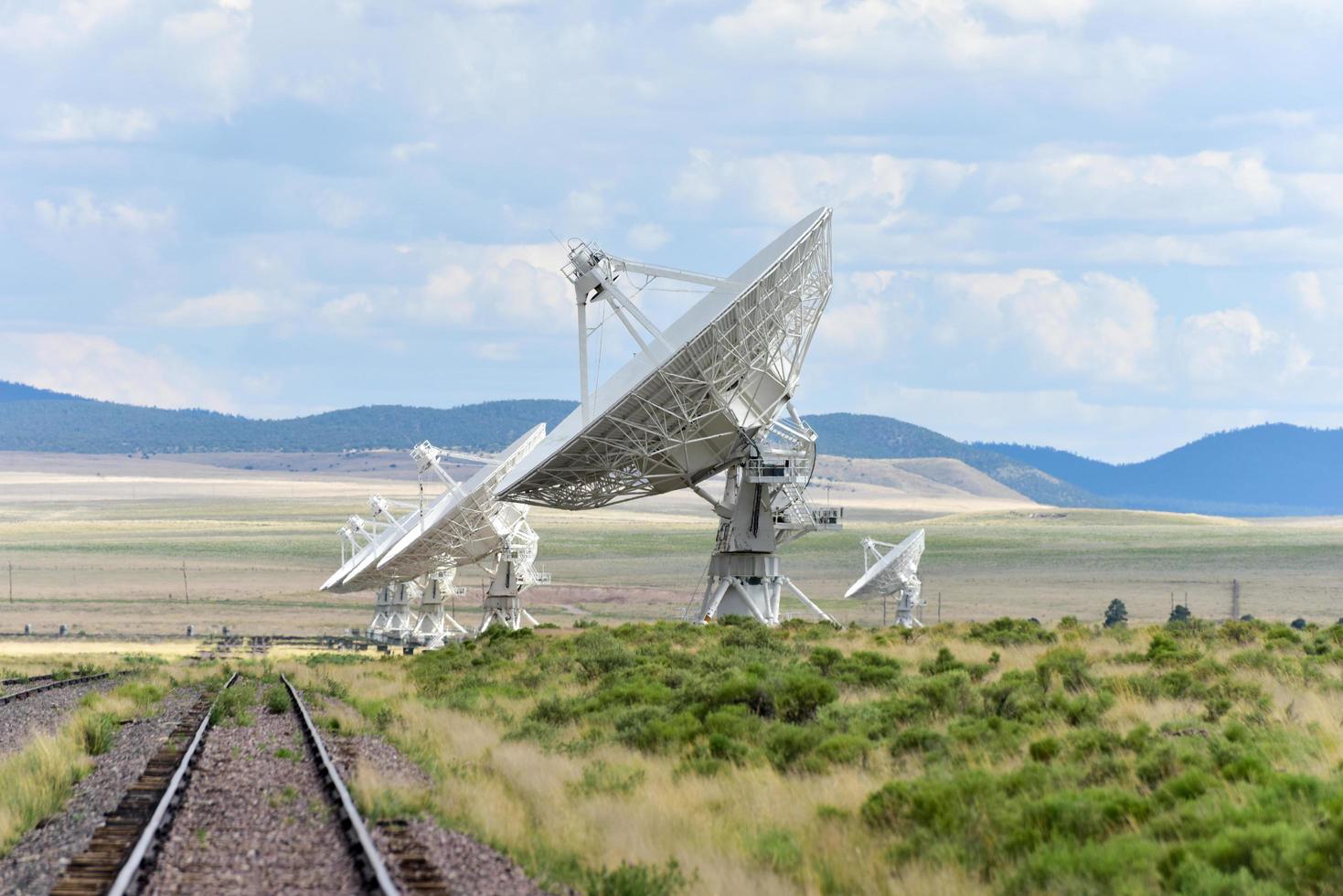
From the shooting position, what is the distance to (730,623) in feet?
124

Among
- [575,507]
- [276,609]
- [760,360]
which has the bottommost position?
[276,609]

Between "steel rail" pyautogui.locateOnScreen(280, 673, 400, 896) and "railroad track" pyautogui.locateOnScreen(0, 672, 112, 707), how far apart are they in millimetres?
13306

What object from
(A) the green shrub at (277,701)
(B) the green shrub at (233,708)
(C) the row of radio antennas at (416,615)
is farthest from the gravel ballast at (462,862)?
(C) the row of radio antennas at (416,615)

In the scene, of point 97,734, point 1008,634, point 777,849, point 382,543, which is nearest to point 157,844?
point 777,849

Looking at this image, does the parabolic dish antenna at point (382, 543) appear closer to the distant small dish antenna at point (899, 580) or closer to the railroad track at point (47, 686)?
the distant small dish antenna at point (899, 580)

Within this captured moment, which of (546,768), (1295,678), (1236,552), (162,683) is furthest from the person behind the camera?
(1236,552)

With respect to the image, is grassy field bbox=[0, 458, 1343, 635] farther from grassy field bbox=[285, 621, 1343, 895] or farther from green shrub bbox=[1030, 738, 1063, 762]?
green shrub bbox=[1030, 738, 1063, 762]

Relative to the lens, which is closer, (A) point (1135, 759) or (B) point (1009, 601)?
(A) point (1135, 759)

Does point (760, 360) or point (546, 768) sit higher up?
point (760, 360)

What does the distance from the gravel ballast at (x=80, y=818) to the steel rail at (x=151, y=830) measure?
0.47m

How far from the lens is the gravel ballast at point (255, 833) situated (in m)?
11.1

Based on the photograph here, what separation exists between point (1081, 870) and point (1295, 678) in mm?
9300

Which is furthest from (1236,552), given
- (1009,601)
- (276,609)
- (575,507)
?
(575,507)

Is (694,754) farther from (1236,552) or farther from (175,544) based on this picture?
(175,544)
